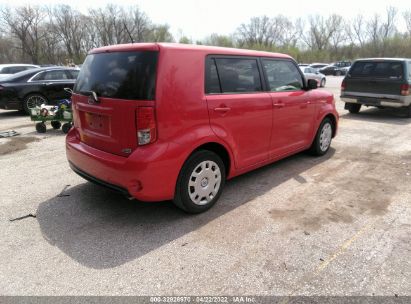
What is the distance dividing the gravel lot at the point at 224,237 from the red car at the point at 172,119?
0.46 metres

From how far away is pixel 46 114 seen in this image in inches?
311

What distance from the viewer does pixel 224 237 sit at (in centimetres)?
328

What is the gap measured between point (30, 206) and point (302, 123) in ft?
13.3

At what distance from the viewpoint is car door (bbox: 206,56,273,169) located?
12.0 ft

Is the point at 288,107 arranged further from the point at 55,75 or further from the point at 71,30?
the point at 71,30

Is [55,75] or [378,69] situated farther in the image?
[55,75]

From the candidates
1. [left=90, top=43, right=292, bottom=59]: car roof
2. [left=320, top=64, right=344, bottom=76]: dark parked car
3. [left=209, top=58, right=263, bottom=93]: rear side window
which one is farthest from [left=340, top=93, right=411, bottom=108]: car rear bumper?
[left=320, top=64, right=344, bottom=76]: dark parked car

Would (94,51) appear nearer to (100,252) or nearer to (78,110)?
(78,110)

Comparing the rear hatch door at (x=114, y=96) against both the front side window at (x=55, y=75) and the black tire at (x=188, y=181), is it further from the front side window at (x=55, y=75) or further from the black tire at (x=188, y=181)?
the front side window at (x=55, y=75)

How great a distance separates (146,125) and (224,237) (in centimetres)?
136

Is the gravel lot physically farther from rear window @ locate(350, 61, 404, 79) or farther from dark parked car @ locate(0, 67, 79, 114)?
dark parked car @ locate(0, 67, 79, 114)

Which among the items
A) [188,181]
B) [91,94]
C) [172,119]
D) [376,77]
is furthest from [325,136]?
[376,77]

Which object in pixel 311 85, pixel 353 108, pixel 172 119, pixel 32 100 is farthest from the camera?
A: pixel 353 108

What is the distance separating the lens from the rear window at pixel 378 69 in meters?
9.74
